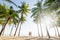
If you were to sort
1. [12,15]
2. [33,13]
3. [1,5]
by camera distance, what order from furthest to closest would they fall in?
[33,13] < [1,5] < [12,15]

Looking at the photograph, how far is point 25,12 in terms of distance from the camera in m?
37.5

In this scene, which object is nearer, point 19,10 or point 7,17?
point 7,17

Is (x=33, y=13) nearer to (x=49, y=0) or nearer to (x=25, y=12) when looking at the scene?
(x=25, y=12)

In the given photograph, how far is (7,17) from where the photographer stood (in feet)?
101

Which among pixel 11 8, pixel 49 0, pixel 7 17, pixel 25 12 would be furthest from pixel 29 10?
pixel 49 0

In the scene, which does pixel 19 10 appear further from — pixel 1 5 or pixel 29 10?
pixel 1 5

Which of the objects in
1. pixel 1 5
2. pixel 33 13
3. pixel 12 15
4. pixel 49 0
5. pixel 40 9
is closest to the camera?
pixel 49 0

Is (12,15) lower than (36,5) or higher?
lower

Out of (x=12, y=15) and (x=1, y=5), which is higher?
(x=1, y=5)

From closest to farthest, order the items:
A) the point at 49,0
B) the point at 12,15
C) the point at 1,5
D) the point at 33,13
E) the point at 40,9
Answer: the point at 49,0 → the point at 12,15 → the point at 1,5 → the point at 40,9 → the point at 33,13

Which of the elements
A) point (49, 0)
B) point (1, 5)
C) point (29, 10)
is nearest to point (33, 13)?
point (29, 10)

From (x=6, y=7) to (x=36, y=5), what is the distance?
8.48m

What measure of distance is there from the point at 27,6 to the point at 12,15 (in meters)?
8.08

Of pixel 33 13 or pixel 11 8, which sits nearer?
pixel 11 8
